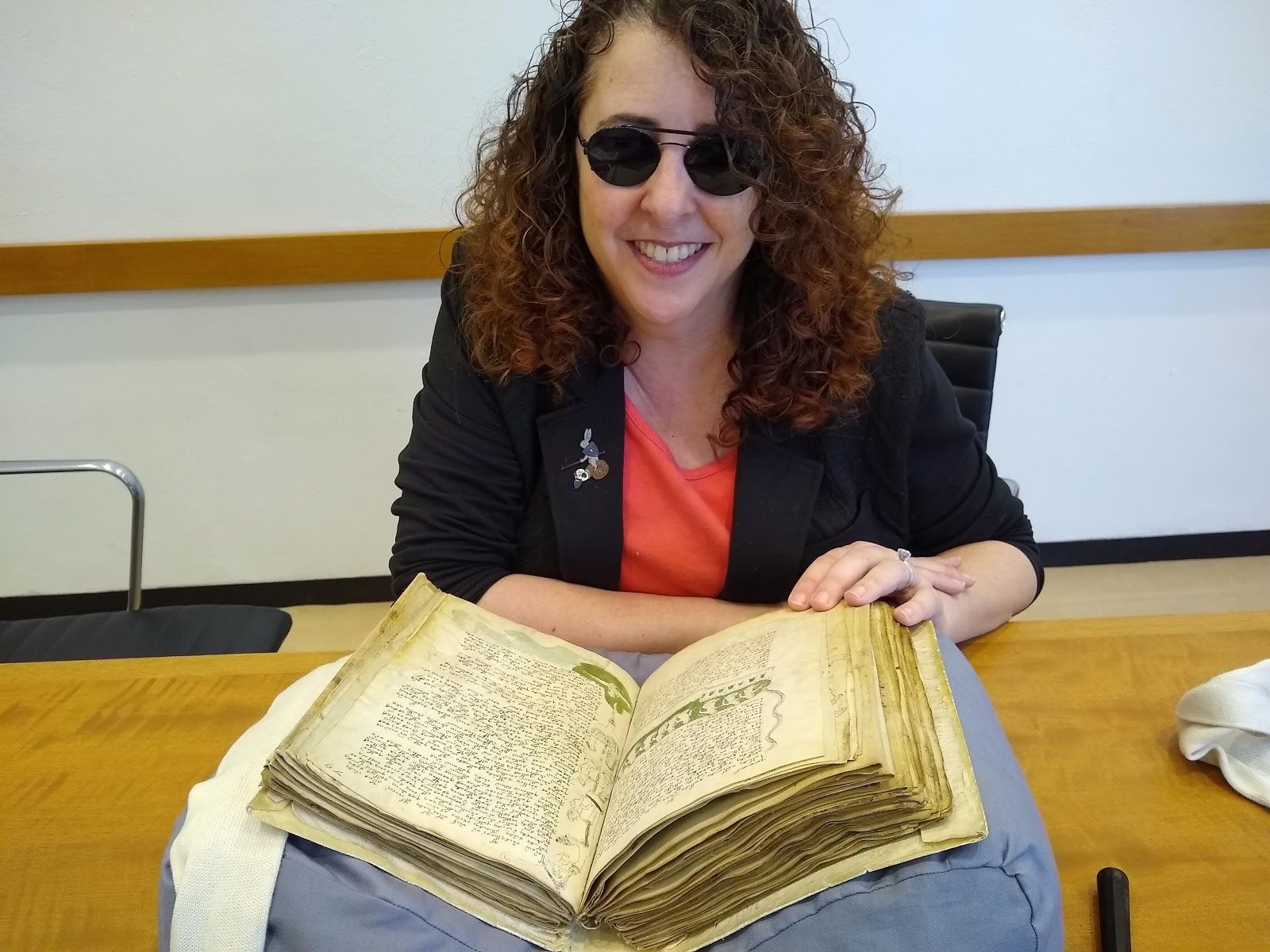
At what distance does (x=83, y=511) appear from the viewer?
258 cm

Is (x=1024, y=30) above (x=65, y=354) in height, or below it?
above

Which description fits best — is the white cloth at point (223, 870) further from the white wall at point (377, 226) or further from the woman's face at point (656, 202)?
the white wall at point (377, 226)

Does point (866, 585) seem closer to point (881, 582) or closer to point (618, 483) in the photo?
point (881, 582)

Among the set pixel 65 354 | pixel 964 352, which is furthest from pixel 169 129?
pixel 964 352

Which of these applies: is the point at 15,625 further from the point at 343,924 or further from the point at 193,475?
the point at 343,924

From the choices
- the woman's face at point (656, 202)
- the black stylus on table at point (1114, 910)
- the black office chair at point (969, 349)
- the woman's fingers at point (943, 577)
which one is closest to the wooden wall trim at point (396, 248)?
the black office chair at point (969, 349)

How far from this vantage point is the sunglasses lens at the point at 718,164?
101cm

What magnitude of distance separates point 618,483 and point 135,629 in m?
1.00

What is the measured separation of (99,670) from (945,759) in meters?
0.92

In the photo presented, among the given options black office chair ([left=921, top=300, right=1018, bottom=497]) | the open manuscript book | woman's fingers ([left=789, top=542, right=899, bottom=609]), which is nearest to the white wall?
black office chair ([left=921, top=300, right=1018, bottom=497])

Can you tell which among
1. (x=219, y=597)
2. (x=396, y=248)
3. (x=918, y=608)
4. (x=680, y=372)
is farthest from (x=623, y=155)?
(x=219, y=597)

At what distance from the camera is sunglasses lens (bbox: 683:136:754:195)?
1.01 m

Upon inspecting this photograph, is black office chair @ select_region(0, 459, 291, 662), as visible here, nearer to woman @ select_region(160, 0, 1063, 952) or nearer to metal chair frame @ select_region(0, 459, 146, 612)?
metal chair frame @ select_region(0, 459, 146, 612)

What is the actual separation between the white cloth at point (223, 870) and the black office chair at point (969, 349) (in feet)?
4.37
